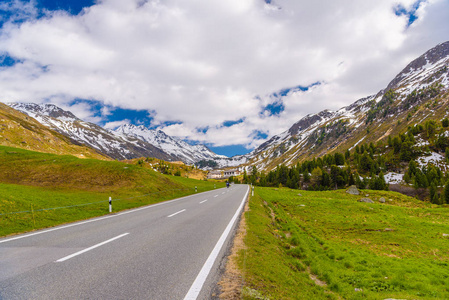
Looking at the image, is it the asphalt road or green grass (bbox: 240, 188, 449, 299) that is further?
green grass (bbox: 240, 188, 449, 299)

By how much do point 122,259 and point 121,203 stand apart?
55.6ft

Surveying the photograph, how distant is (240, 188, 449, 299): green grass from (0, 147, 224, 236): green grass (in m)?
12.9

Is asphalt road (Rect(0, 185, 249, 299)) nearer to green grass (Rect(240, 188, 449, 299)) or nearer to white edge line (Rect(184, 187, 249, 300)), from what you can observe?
white edge line (Rect(184, 187, 249, 300))

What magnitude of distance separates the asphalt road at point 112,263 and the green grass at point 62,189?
490 cm

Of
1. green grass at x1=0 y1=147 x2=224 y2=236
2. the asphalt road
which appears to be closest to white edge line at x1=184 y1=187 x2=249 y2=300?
the asphalt road

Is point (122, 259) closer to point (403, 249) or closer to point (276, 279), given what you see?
point (276, 279)

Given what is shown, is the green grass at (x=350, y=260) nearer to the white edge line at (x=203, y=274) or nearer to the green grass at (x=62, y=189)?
the white edge line at (x=203, y=274)

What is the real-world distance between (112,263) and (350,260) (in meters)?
11.3

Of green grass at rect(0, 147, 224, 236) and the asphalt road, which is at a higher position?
green grass at rect(0, 147, 224, 236)

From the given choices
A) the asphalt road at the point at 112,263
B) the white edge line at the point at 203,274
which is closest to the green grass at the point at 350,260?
the white edge line at the point at 203,274

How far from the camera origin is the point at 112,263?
6.51 meters

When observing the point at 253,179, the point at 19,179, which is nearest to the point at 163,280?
the point at 19,179

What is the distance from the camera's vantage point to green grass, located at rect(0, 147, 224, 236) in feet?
46.6

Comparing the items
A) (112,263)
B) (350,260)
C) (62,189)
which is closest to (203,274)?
(112,263)
